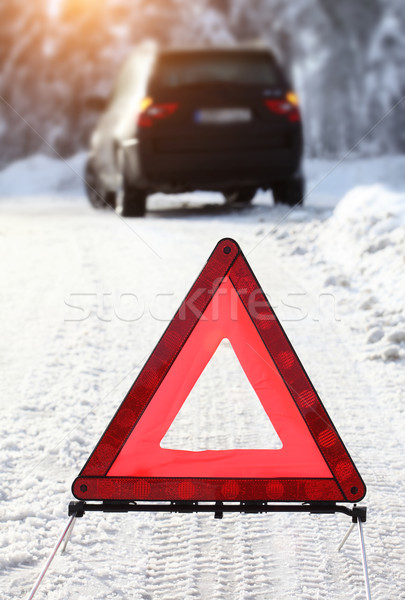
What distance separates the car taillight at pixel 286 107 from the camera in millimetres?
9141

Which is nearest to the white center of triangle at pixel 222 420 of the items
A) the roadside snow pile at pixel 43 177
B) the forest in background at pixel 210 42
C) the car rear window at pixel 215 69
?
the car rear window at pixel 215 69

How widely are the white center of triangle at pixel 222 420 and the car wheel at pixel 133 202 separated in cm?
531

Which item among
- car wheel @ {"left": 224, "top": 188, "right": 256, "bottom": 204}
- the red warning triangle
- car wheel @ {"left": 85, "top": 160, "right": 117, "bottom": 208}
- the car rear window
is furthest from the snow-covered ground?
the car rear window

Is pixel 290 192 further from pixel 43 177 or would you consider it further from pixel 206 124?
pixel 43 177

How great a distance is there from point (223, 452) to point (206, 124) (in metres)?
6.87

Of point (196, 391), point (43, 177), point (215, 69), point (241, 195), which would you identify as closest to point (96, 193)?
point (241, 195)

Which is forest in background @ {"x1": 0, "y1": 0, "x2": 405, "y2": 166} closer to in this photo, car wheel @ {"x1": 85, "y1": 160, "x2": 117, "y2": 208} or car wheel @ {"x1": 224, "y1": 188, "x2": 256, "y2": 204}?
car wheel @ {"x1": 85, "y1": 160, "x2": 117, "y2": 208}

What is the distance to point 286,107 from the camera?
921 cm

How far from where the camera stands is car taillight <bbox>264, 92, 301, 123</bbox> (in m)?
9.14

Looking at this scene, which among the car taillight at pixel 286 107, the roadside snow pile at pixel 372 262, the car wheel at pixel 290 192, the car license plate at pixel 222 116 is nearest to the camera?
the roadside snow pile at pixel 372 262

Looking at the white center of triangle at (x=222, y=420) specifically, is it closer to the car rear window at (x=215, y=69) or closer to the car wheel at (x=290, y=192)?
the car rear window at (x=215, y=69)

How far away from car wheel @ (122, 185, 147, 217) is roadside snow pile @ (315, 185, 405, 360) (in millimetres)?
2383

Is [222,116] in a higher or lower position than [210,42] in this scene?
higher

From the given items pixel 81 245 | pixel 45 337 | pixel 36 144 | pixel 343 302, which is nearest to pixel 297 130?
pixel 81 245
